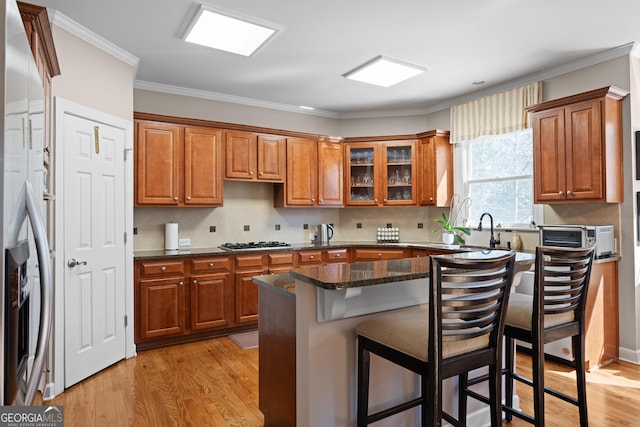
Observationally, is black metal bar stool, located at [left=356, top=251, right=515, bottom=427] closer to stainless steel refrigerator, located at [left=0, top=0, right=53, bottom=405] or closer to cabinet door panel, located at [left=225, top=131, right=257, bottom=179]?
stainless steel refrigerator, located at [left=0, top=0, right=53, bottom=405]

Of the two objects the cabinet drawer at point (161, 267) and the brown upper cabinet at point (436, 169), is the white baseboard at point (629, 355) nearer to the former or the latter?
the brown upper cabinet at point (436, 169)

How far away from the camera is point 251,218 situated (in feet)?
16.9

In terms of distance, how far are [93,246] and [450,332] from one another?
9.47ft

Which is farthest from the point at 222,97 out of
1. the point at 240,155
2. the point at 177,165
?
the point at 177,165

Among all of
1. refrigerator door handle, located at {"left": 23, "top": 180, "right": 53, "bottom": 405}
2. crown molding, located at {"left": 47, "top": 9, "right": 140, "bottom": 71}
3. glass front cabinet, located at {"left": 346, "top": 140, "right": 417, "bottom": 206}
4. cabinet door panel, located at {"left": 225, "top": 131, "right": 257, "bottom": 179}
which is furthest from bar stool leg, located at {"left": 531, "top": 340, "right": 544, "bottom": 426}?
crown molding, located at {"left": 47, "top": 9, "right": 140, "bottom": 71}

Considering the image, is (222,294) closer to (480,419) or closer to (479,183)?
(480,419)

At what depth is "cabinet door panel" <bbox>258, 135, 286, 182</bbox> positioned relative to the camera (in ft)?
15.9

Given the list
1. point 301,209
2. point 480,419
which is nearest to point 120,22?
point 301,209

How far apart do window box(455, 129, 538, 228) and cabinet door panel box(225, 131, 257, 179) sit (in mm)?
2651

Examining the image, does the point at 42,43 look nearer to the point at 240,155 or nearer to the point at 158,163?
the point at 158,163

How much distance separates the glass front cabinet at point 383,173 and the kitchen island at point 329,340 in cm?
321

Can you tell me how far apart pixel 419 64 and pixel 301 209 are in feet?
8.20

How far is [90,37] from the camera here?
3.21 meters

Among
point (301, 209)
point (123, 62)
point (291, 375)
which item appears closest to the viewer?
point (291, 375)
